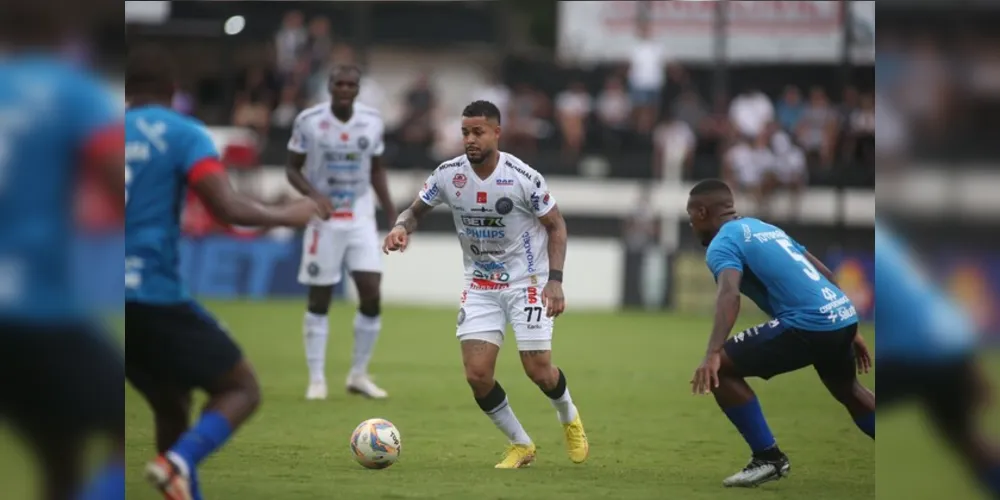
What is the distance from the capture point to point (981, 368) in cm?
324

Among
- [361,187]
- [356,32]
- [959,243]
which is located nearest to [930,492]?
[959,243]

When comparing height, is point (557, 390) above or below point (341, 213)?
below

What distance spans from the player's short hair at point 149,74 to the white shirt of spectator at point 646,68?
965 inches

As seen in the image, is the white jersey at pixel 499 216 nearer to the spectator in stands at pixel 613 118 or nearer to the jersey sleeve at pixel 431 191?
the jersey sleeve at pixel 431 191

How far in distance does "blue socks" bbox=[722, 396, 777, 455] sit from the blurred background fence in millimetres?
17033

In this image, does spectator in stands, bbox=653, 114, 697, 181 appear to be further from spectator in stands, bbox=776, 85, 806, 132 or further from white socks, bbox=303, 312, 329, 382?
white socks, bbox=303, 312, 329, 382

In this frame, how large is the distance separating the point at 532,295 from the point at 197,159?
3.74 metres

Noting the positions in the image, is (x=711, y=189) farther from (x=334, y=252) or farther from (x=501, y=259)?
(x=334, y=252)

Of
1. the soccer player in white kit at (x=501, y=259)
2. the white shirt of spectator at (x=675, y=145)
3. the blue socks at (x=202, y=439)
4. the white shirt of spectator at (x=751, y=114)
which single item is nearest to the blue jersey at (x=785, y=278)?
the soccer player in white kit at (x=501, y=259)

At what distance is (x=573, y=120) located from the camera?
30500 millimetres

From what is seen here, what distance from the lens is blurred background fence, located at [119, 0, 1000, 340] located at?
27266 millimetres

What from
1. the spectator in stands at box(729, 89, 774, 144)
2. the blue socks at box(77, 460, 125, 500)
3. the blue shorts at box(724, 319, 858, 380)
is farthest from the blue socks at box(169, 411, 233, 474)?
the spectator in stands at box(729, 89, 774, 144)

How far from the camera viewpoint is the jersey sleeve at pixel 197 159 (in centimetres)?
644

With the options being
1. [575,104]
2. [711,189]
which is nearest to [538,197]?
[711,189]
